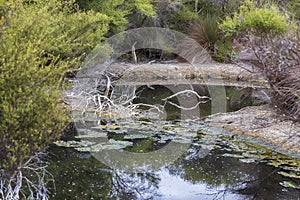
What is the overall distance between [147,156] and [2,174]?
2906 mm

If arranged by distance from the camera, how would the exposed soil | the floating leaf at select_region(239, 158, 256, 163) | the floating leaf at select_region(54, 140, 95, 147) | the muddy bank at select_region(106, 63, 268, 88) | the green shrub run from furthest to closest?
the muddy bank at select_region(106, 63, 268, 88), the exposed soil, the floating leaf at select_region(54, 140, 95, 147), the floating leaf at select_region(239, 158, 256, 163), the green shrub

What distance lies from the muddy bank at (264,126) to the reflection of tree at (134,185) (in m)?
2.56

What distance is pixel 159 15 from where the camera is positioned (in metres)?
17.4

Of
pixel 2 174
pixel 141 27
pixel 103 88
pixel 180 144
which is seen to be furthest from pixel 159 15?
pixel 2 174

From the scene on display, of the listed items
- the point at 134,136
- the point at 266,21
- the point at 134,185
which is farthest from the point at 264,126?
the point at 134,185

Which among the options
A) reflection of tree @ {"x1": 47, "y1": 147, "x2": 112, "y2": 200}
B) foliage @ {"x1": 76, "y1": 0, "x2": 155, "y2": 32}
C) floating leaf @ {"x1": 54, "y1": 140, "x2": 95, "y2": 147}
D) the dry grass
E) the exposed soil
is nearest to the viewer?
reflection of tree @ {"x1": 47, "y1": 147, "x2": 112, "y2": 200}

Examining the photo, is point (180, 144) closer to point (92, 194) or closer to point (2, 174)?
point (92, 194)

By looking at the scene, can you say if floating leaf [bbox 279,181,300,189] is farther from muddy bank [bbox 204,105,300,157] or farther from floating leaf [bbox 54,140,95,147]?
floating leaf [bbox 54,140,95,147]

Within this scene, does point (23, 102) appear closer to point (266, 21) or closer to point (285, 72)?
point (285, 72)

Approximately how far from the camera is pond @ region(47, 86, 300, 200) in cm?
542

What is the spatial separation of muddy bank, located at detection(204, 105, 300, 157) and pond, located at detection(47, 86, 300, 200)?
316 mm

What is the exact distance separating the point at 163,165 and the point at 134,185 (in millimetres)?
909

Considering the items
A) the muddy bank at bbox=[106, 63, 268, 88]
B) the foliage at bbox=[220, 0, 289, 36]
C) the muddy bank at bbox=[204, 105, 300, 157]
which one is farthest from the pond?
the muddy bank at bbox=[106, 63, 268, 88]

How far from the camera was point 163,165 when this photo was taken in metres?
6.41
